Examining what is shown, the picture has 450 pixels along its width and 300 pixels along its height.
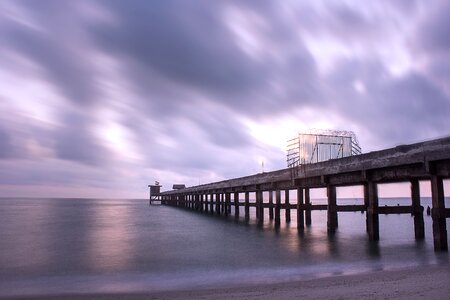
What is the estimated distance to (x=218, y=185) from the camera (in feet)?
142

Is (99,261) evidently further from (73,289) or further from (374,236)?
(374,236)

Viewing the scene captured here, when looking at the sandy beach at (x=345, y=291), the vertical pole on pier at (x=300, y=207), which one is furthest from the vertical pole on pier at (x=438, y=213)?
the vertical pole on pier at (x=300, y=207)

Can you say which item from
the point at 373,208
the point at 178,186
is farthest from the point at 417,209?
the point at 178,186

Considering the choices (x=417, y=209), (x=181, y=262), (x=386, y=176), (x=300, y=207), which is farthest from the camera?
(x=300, y=207)

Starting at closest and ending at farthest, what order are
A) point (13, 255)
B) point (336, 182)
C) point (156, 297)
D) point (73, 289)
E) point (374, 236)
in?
point (156, 297)
point (73, 289)
point (13, 255)
point (374, 236)
point (336, 182)

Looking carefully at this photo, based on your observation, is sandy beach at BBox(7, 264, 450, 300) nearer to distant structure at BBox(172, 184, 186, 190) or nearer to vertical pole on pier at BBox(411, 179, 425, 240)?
vertical pole on pier at BBox(411, 179, 425, 240)

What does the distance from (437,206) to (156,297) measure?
10319mm

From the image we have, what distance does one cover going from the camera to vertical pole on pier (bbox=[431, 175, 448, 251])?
42.9 ft

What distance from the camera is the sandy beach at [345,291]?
6.49 metres

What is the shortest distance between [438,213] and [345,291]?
315 inches

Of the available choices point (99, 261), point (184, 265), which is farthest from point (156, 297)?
point (99, 261)

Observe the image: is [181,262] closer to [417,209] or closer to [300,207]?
[417,209]

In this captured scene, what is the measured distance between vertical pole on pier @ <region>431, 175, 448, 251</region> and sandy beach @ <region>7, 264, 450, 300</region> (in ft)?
15.1

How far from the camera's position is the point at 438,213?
13078 millimetres
